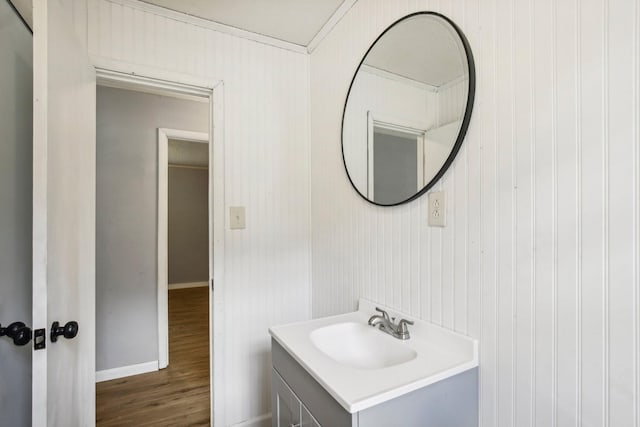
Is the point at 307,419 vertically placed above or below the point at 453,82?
below

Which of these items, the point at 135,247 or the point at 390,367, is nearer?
the point at 390,367

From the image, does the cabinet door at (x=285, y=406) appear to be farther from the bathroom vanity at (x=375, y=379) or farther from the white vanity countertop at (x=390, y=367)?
the white vanity countertop at (x=390, y=367)

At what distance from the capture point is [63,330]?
1049mm

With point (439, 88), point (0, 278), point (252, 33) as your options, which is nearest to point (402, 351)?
point (439, 88)

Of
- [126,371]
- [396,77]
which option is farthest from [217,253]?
[126,371]

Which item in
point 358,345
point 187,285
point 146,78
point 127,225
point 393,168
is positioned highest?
point 146,78

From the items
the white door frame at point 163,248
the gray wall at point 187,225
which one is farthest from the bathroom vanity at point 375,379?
the gray wall at point 187,225

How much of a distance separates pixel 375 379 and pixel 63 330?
1091 millimetres

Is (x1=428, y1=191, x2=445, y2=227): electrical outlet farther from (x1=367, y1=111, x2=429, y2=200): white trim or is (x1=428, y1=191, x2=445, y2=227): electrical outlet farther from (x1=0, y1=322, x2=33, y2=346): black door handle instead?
(x1=0, y1=322, x2=33, y2=346): black door handle

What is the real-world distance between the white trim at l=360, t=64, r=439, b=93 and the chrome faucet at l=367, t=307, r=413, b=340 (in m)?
0.87

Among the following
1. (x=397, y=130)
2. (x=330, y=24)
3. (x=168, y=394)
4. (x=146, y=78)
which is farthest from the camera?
(x=168, y=394)

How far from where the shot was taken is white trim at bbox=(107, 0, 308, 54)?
153 centimetres

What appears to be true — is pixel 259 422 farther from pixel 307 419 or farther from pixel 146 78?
pixel 146 78

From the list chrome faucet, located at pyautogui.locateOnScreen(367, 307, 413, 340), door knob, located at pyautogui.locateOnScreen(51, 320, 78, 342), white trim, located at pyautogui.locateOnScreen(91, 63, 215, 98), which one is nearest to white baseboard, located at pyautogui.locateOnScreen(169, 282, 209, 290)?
white trim, located at pyautogui.locateOnScreen(91, 63, 215, 98)
